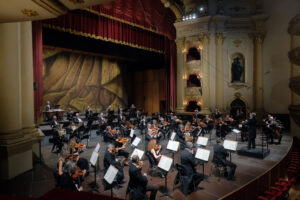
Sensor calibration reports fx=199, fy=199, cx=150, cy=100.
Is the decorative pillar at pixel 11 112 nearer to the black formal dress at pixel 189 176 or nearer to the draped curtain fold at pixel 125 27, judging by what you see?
the black formal dress at pixel 189 176

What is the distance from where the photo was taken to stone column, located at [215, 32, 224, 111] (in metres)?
15.4

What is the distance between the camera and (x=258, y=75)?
15211 millimetres

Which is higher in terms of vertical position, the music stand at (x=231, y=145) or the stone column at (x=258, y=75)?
the stone column at (x=258, y=75)

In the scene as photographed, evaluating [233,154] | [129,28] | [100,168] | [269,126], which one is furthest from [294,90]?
[100,168]

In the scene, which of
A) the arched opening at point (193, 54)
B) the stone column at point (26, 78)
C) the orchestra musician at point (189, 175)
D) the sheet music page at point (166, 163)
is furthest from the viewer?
the arched opening at point (193, 54)

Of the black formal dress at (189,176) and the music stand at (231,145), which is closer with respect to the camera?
the black formal dress at (189,176)

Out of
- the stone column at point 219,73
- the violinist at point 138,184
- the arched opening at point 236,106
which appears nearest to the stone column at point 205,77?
the stone column at point 219,73

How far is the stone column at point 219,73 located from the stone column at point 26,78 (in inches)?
508

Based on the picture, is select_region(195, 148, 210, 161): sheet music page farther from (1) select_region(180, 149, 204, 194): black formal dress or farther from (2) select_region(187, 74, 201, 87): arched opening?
(2) select_region(187, 74, 201, 87): arched opening

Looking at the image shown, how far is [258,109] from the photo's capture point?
1509cm

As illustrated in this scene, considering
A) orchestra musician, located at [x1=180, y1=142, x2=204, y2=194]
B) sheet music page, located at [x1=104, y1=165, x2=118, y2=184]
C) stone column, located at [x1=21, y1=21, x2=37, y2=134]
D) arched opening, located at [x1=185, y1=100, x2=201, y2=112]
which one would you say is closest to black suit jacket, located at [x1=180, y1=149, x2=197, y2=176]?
orchestra musician, located at [x1=180, y1=142, x2=204, y2=194]

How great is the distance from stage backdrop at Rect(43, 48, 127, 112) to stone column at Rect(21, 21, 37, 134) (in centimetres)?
1019

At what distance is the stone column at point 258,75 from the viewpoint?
15055mm

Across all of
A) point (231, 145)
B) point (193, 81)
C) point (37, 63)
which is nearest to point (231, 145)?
point (231, 145)
